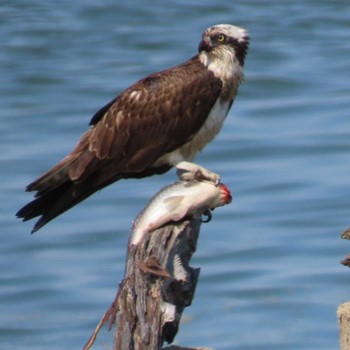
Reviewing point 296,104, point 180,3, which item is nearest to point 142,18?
point 180,3

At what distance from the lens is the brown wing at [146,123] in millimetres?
8977

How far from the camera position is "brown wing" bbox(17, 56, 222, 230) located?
898 centimetres

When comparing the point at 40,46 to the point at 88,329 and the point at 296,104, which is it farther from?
the point at 88,329

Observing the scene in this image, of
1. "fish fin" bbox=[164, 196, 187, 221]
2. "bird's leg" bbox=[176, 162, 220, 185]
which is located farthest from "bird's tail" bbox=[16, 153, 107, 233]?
"fish fin" bbox=[164, 196, 187, 221]

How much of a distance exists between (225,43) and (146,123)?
1.84ft

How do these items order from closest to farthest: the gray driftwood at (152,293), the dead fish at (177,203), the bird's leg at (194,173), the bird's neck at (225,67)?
the gray driftwood at (152,293), the dead fish at (177,203), the bird's leg at (194,173), the bird's neck at (225,67)

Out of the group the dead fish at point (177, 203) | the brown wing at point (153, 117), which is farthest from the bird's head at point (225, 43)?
the dead fish at point (177, 203)

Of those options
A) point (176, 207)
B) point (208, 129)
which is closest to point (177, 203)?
point (176, 207)

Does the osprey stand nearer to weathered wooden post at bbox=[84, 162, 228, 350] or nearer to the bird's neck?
the bird's neck

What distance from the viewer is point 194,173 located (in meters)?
8.23

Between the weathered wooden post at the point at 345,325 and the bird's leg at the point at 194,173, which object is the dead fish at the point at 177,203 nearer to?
the bird's leg at the point at 194,173

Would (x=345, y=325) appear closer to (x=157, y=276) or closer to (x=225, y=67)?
(x=157, y=276)

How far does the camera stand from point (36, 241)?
15.6m

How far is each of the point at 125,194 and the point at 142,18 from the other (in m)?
6.95
